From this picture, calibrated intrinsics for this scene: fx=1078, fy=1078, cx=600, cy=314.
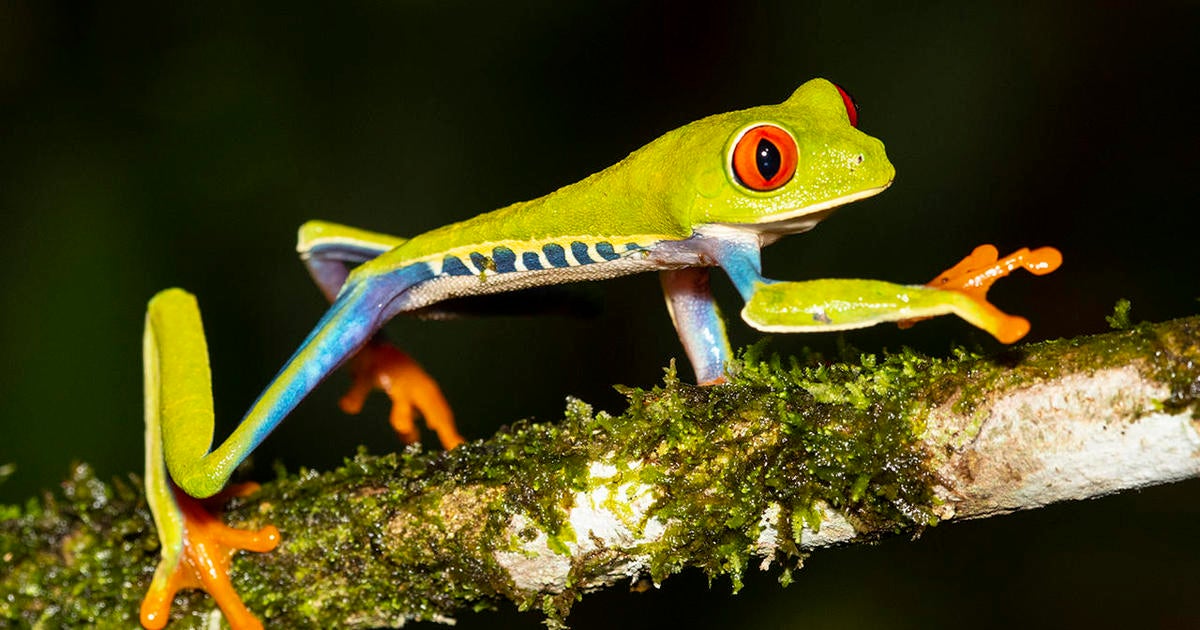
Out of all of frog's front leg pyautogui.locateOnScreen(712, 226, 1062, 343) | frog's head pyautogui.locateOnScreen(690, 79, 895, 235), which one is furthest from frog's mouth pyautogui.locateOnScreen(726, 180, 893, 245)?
frog's front leg pyautogui.locateOnScreen(712, 226, 1062, 343)

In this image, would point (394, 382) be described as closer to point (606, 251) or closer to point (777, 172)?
point (606, 251)

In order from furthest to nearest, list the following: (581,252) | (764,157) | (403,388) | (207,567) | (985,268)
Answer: (403,388)
(207,567)
(581,252)
(764,157)
(985,268)

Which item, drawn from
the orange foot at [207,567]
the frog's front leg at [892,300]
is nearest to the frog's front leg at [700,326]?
the frog's front leg at [892,300]

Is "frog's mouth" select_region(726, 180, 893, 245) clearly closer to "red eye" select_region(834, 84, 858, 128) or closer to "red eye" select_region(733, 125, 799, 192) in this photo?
"red eye" select_region(733, 125, 799, 192)

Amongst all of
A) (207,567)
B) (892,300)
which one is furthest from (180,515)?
(892,300)

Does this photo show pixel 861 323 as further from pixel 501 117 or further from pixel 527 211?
pixel 501 117
